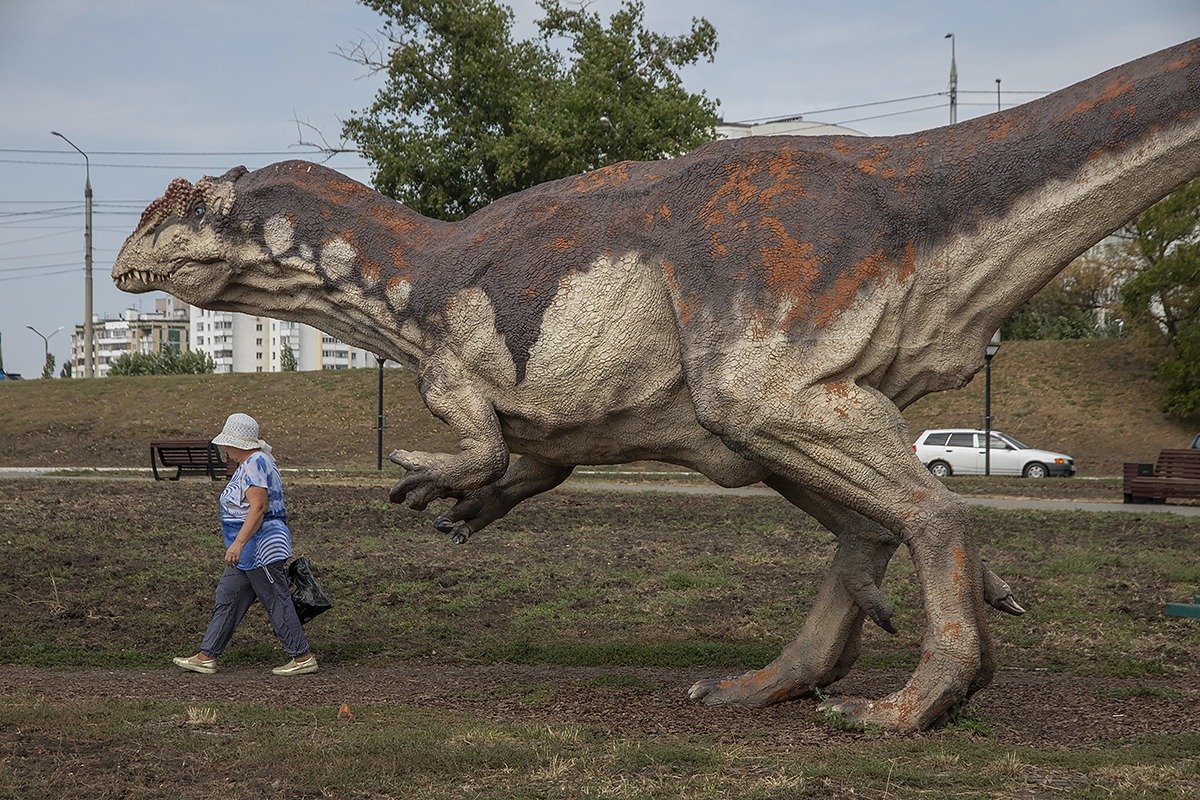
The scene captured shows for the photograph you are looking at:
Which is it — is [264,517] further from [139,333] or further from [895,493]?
[139,333]

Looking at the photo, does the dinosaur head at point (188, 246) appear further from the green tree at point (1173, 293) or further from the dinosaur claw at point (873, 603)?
the green tree at point (1173, 293)

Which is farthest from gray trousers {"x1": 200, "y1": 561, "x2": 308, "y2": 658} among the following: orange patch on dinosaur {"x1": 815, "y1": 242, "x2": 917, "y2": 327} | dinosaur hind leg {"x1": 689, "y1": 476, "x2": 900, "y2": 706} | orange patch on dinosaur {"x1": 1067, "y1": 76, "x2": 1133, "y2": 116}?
orange patch on dinosaur {"x1": 1067, "y1": 76, "x2": 1133, "y2": 116}

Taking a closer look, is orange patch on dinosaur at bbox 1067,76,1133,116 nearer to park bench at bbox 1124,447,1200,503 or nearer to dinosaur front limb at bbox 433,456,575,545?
dinosaur front limb at bbox 433,456,575,545

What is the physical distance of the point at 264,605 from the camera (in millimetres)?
7797

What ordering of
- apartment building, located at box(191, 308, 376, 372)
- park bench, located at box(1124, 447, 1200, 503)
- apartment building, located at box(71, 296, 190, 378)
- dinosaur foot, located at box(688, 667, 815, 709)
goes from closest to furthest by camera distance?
dinosaur foot, located at box(688, 667, 815, 709) < park bench, located at box(1124, 447, 1200, 503) < apartment building, located at box(191, 308, 376, 372) < apartment building, located at box(71, 296, 190, 378)

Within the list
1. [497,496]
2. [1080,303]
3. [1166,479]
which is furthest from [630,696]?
[1080,303]

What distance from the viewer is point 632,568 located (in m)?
11.4

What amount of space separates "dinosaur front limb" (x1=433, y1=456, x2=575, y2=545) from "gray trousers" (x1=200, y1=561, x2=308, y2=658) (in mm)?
1535

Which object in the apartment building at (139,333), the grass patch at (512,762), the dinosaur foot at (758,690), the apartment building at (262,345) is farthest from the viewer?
the apartment building at (139,333)

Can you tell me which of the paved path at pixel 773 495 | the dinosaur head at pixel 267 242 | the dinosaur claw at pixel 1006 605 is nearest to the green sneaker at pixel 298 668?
the dinosaur head at pixel 267 242

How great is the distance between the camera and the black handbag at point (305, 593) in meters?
7.95

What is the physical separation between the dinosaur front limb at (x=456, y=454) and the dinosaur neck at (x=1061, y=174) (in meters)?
2.21

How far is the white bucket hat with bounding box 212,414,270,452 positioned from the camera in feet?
25.4

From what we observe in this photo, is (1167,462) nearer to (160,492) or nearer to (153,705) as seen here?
(160,492)
